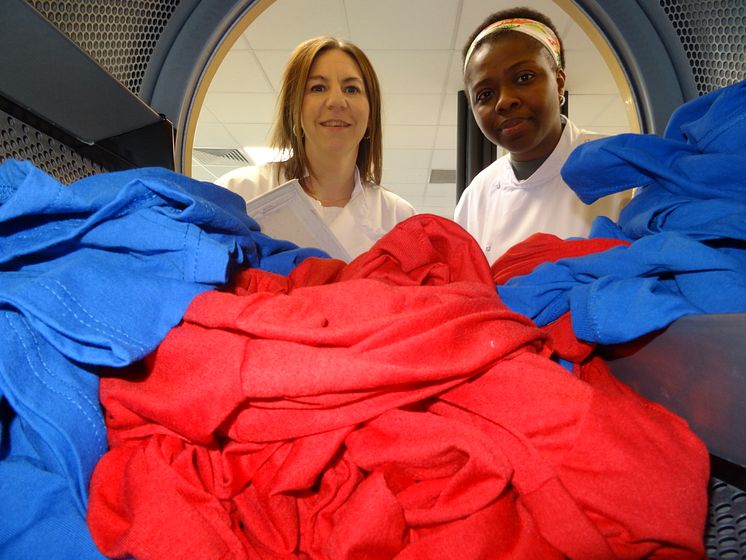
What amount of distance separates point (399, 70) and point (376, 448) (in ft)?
9.65

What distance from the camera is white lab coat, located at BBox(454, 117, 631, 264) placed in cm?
100

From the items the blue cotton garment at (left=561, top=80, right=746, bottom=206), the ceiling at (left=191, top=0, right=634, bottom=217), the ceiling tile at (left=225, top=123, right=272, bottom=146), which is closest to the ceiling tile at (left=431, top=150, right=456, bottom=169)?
the ceiling at (left=191, top=0, right=634, bottom=217)

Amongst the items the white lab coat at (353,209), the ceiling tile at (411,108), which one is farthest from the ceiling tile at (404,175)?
the white lab coat at (353,209)

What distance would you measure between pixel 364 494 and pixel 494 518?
7 centimetres

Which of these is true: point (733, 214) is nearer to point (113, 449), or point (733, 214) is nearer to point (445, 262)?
point (445, 262)

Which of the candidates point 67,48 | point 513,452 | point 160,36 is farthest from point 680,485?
point 160,36

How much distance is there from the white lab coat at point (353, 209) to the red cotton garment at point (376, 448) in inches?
25.8

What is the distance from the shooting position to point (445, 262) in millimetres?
473

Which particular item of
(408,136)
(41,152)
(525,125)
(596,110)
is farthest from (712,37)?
(408,136)

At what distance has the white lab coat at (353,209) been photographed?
1.00 meters

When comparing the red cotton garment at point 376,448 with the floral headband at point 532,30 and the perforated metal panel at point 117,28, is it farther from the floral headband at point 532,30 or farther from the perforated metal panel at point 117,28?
the floral headband at point 532,30

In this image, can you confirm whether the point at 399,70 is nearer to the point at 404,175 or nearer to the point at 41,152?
the point at 404,175

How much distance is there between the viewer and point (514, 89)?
955mm

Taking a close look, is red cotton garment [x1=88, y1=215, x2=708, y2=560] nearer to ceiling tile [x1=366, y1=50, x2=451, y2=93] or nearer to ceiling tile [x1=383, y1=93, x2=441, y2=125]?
ceiling tile [x1=366, y1=50, x2=451, y2=93]
